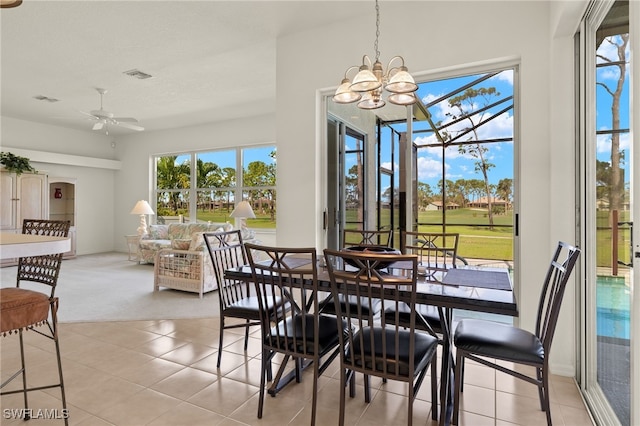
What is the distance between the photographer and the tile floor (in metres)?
1.96

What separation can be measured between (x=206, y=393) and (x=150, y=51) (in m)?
3.77

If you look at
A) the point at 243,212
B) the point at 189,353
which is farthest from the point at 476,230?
the point at 243,212

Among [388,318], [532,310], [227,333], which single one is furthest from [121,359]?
[532,310]

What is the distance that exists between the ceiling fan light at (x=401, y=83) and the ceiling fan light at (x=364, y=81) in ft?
0.29

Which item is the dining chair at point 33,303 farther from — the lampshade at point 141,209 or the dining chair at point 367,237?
the lampshade at point 141,209

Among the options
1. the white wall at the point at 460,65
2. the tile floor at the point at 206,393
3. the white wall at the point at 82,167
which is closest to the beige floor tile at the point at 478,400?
the tile floor at the point at 206,393

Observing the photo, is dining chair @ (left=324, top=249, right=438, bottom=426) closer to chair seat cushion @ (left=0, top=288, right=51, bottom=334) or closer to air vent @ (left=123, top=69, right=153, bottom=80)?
chair seat cushion @ (left=0, top=288, right=51, bottom=334)

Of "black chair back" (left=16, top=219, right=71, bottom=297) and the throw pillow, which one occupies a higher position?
"black chair back" (left=16, top=219, right=71, bottom=297)

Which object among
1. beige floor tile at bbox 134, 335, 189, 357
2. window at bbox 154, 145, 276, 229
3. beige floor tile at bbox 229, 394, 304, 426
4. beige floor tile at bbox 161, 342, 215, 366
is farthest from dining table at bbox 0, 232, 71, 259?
window at bbox 154, 145, 276, 229

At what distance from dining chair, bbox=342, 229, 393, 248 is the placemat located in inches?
37.5

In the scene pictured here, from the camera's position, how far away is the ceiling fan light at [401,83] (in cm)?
200

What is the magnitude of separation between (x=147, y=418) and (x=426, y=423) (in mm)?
1558

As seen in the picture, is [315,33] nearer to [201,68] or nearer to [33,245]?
[201,68]

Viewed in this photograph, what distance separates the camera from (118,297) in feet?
14.7
